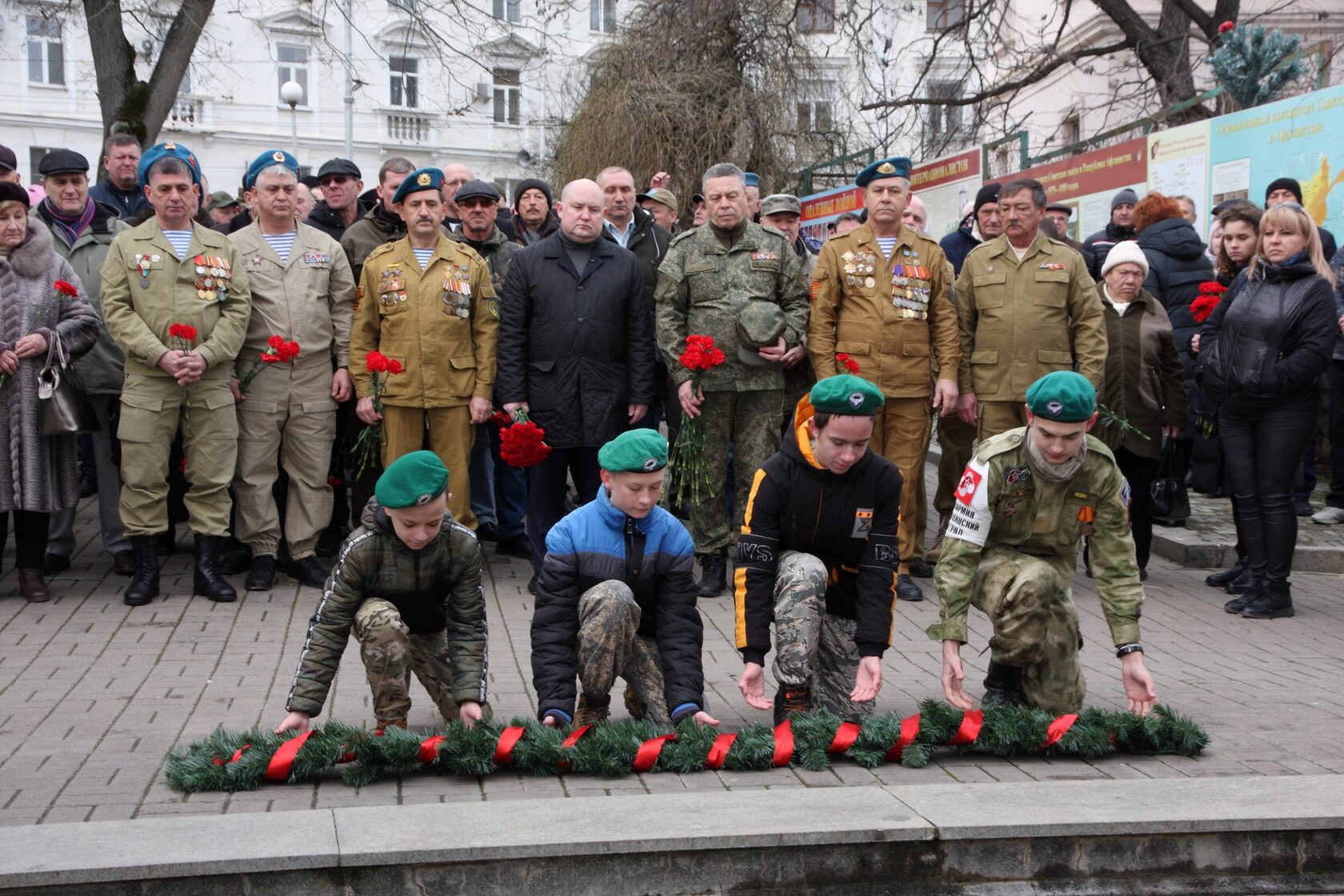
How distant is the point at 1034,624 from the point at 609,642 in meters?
1.48

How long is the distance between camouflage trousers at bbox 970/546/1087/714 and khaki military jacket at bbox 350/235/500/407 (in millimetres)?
3658

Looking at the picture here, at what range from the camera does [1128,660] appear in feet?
16.6

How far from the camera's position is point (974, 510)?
525 cm

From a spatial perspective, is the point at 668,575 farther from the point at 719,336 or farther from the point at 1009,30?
the point at 1009,30

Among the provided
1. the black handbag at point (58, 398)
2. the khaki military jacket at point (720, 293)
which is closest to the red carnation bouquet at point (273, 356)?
the black handbag at point (58, 398)

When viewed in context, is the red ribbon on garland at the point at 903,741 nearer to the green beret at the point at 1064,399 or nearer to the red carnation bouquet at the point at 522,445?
the green beret at the point at 1064,399

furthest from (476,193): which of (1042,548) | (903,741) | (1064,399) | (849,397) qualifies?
(903,741)

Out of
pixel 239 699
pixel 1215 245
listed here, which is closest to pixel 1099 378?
pixel 1215 245

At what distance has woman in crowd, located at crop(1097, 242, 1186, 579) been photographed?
8.29 metres

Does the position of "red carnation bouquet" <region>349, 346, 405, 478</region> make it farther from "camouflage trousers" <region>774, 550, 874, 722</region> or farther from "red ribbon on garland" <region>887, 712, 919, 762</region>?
"red ribbon on garland" <region>887, 712, 919, 762</region>

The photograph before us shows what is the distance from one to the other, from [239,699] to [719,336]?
3355mm

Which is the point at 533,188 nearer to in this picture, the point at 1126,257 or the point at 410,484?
the point at 1126,257

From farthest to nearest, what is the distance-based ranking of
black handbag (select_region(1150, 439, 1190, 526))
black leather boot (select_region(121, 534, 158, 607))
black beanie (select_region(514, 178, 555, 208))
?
1. black beanie (select_region(514, 178, 555, 208))
2. black handbag (select_region(1150, 439, 1190, 526))
3. black leather boot (select_region(121, 534, 158, 607))

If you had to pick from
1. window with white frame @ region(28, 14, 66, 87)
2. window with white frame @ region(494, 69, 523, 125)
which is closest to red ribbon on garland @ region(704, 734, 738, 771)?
window with white frame @ region(494, 69, 523, 125)
